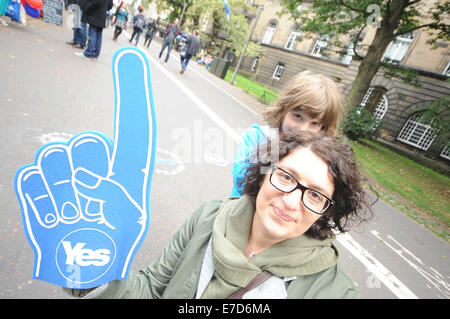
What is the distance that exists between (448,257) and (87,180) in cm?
591

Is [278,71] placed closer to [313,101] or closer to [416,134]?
[416,134]

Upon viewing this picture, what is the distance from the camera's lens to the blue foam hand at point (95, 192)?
76 cm

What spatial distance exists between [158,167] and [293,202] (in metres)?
2.92

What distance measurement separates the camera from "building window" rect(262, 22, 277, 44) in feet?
104

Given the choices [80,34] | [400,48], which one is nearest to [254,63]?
[400,48]

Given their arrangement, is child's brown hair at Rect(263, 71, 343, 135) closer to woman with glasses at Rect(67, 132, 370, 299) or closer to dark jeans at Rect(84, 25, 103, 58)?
woman with glasses at Rect(67, 132, 370, 299)

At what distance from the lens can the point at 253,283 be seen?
1076 mm

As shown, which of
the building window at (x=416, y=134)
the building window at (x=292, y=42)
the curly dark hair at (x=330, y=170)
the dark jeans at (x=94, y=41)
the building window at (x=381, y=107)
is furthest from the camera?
the building window at (x=292, y=42)

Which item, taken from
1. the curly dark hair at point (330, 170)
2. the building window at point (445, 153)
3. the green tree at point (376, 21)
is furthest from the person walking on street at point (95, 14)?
the building window at point (445, 153)

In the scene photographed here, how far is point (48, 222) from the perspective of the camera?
32.1 inches

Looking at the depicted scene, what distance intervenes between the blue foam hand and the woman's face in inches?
22.1

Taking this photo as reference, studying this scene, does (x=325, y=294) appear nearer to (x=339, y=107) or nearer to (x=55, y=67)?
(x=339, y=107)

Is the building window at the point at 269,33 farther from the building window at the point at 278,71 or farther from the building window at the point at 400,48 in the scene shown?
the building window at the point at 400,48

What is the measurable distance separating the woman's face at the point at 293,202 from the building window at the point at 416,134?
2027 cm
